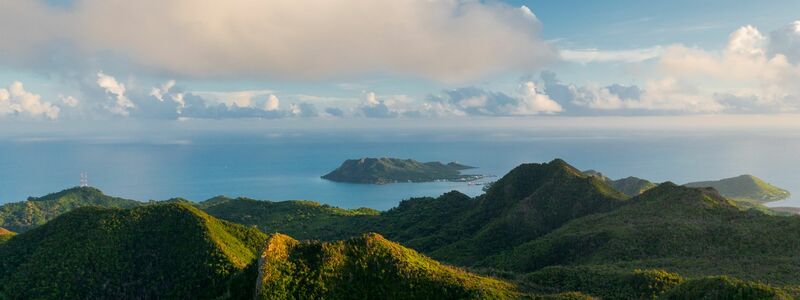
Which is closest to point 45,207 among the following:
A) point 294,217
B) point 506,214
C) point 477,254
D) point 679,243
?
point 294,217

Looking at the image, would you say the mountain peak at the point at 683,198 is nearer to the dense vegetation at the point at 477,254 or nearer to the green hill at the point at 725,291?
the dense vegetation at the point at 477,254

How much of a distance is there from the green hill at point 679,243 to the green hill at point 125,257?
136 ft

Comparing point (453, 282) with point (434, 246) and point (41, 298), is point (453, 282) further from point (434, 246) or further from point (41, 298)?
point (434, 246)

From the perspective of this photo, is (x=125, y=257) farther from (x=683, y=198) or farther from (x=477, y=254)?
(x=683, y=198)

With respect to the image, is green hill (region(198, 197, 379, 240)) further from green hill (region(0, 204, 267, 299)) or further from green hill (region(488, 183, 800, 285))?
green hill (region(488, 183, 800, 285))

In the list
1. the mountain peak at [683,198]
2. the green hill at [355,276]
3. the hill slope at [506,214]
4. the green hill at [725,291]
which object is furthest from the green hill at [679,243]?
the green hill at [355,276]

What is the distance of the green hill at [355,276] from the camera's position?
4194 centimetres

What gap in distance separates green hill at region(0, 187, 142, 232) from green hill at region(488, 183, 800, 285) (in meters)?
163

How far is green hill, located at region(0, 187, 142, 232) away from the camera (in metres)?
164

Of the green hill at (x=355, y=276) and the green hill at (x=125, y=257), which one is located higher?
the green hill at (x=355, y=276)

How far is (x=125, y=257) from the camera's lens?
63969 millimetres

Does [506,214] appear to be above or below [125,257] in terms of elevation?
above

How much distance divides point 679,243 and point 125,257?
7322 cm

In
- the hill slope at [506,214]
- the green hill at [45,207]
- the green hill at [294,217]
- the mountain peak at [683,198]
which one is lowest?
the green hill at [45,207]
